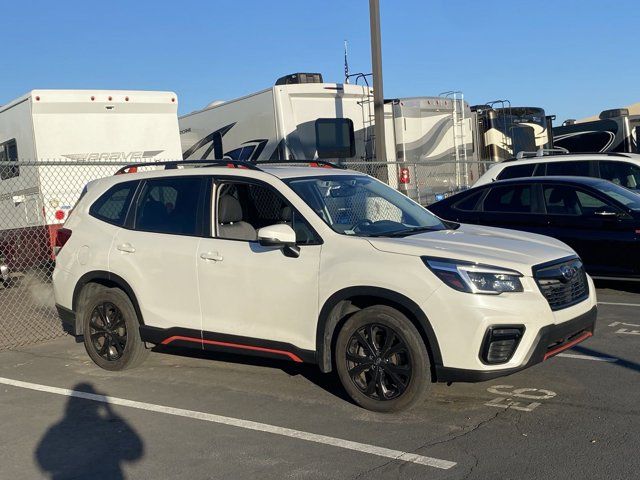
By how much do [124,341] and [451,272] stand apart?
3.24m

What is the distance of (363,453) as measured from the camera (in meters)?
4.72

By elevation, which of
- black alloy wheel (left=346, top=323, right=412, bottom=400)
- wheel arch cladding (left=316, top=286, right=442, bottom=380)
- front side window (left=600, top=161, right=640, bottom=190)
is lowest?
black alloy wheel (left=346, top=323, right=412, bottom=400)

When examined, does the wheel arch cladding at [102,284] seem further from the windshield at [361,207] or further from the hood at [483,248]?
the hood at [483,248]

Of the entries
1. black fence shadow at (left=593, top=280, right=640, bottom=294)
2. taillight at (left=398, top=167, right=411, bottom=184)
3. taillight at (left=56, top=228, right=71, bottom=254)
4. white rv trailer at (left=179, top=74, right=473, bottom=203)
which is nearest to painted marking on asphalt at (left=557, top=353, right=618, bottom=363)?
black fence shadow at (left=593, top=280, right=640, bottom=294)

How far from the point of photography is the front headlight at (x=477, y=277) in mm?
5059

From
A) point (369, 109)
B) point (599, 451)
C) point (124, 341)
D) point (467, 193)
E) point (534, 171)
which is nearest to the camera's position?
point (599, 451)

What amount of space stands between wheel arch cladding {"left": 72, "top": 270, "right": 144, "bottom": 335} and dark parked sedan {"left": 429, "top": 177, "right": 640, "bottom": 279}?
5.05 meters

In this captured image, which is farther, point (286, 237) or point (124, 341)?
point (124, 341)

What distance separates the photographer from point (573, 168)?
11.5 metres

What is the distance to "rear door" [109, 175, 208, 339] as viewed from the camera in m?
6.30

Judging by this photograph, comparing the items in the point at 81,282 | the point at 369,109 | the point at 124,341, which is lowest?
the point at 124,341

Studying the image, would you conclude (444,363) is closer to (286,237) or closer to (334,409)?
(334,409)

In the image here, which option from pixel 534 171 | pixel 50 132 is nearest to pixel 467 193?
pixel 534 171

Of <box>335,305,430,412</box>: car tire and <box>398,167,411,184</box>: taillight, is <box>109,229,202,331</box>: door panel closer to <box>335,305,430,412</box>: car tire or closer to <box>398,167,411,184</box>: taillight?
<box>335,305,430,412</box>: car tire
